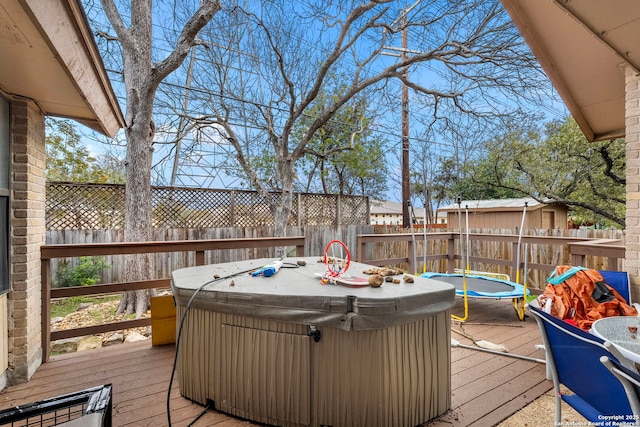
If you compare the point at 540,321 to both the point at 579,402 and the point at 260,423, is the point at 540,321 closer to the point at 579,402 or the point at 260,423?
the point at 579,402

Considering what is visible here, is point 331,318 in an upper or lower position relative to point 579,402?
upper

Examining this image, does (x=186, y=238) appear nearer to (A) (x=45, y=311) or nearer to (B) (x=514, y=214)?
(A) (x=45, y=311)

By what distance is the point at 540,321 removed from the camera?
142 centimetres

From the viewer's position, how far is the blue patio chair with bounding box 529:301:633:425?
1.08m

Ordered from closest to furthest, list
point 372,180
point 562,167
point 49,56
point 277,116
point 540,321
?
point 540,321 → point 49,56 → point 277,116 → point 562,167 → point 372,180

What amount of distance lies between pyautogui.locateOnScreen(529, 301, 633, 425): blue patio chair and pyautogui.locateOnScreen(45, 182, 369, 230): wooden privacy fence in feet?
23.0

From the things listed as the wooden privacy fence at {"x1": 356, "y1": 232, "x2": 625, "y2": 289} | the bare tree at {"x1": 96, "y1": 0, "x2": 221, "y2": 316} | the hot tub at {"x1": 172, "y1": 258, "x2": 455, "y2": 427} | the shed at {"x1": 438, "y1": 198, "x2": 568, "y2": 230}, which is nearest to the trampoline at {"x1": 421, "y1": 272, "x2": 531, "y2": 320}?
the wooden privacy fence at {"x1": 356, "y1": 232, "x2": 625, "y2": 289}

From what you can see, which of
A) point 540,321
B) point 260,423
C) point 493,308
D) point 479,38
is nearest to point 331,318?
point 260,423

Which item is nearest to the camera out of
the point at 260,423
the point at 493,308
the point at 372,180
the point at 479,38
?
the point at 260,423

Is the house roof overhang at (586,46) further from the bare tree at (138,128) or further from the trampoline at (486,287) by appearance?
the bare tree at (138,128)

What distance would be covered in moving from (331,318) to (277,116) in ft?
25.7

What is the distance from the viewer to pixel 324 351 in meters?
1.65

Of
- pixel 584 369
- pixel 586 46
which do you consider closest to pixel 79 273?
pixel 584 369

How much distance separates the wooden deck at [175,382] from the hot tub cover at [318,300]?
68 cm
